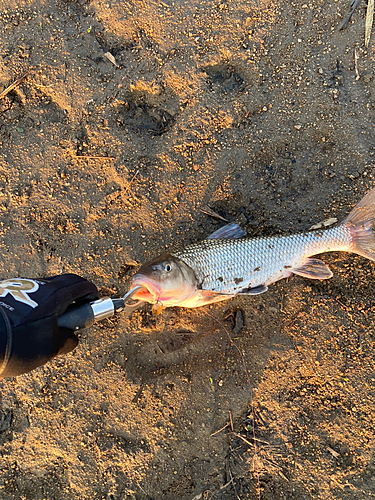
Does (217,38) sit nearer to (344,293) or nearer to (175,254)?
(175,254)

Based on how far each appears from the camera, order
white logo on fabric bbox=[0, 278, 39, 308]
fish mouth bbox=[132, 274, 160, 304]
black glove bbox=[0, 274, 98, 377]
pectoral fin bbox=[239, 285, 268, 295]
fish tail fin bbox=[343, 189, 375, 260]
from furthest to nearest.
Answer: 1. fish tail fin bbox=[343, 189, 375, 260]
2. pectoral fin bbox=[239, 285, 268, 295]
3. fish mouth bbox=[132, 274, 160, 304]
4. white logo on fabric bbox=[0, 278, 39, 308]
5. black glove bbox=[0, 274, 98, 377]

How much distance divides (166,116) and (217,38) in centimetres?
111

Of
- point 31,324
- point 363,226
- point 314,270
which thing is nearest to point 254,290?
point 314,270

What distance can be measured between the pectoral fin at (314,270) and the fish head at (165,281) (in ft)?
3.84

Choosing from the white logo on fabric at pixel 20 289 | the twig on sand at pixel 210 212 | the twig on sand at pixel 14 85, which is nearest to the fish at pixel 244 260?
the twig on sand at pixel 210 212

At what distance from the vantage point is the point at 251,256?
3.30 m

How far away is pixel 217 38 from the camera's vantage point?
385 cm

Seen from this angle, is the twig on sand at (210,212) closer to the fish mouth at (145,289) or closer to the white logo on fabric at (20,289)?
the fish mouth at (145,289)

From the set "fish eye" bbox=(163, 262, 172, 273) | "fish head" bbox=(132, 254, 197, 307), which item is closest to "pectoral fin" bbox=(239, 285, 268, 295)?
"fish head" bbox=(132, 254, 197, 307)

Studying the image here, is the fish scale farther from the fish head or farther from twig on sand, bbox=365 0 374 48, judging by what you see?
twig on sand, bbox=365 0 374 48

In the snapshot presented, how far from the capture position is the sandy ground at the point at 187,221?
3.60 metres

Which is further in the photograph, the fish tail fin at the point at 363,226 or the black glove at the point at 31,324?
the fish tail fin at the point at 363,226

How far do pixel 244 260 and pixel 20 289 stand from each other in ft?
6.77

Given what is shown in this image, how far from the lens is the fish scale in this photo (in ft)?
10.6
